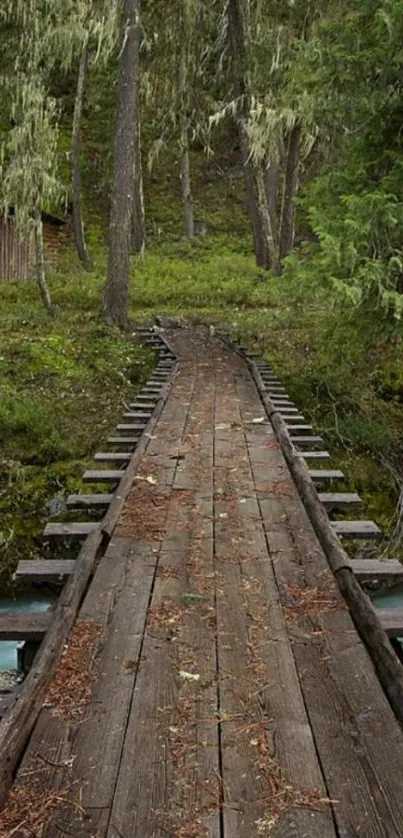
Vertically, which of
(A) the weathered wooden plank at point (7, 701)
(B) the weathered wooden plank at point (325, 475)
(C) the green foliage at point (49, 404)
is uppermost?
(A) the weathered wooden plank at point (7, 701)

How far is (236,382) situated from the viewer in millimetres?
11070

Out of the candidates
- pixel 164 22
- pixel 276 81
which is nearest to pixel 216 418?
pixel 276 81

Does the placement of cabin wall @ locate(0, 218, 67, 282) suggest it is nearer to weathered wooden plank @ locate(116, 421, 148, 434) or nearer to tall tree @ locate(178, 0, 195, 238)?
tall tree @ locate(178, 0, 195, 238)

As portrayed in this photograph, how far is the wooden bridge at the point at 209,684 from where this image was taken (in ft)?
7.91

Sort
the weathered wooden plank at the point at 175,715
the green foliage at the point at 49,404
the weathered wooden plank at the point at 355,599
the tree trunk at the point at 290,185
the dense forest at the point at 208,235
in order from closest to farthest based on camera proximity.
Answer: the weathered wooden plank at the point at 175,715 < the weathered wooden plank at the point at 355,599 < the dense forest at the point at 208,235 < the green foliage at the point at 49,404 < the tree trunk at the point at 290,185

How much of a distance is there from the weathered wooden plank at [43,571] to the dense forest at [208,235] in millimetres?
3713

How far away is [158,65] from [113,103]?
4118 millimetres

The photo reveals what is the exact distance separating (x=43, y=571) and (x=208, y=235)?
29.9 m

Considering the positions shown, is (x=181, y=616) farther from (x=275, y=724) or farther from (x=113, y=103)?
(x=113, y=103)

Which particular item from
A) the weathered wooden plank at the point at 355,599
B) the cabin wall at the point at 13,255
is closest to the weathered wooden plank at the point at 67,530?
the weathered wooden plank at the point at 355,599

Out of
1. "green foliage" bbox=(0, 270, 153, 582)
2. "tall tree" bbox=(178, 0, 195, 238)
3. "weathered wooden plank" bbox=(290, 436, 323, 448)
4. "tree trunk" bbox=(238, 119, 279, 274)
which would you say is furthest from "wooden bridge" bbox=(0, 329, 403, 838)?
"tall tree" bbox=(178, 0, 195, 238)

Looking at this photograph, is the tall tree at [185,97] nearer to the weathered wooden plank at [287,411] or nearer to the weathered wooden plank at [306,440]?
the weathered wooden plank at [287,411]

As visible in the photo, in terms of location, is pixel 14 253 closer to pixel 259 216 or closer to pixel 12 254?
pixel 12 254

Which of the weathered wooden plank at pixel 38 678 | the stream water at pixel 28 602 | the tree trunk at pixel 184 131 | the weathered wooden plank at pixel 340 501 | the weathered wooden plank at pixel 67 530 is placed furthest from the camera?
the tree trunk at pixel 184 131
